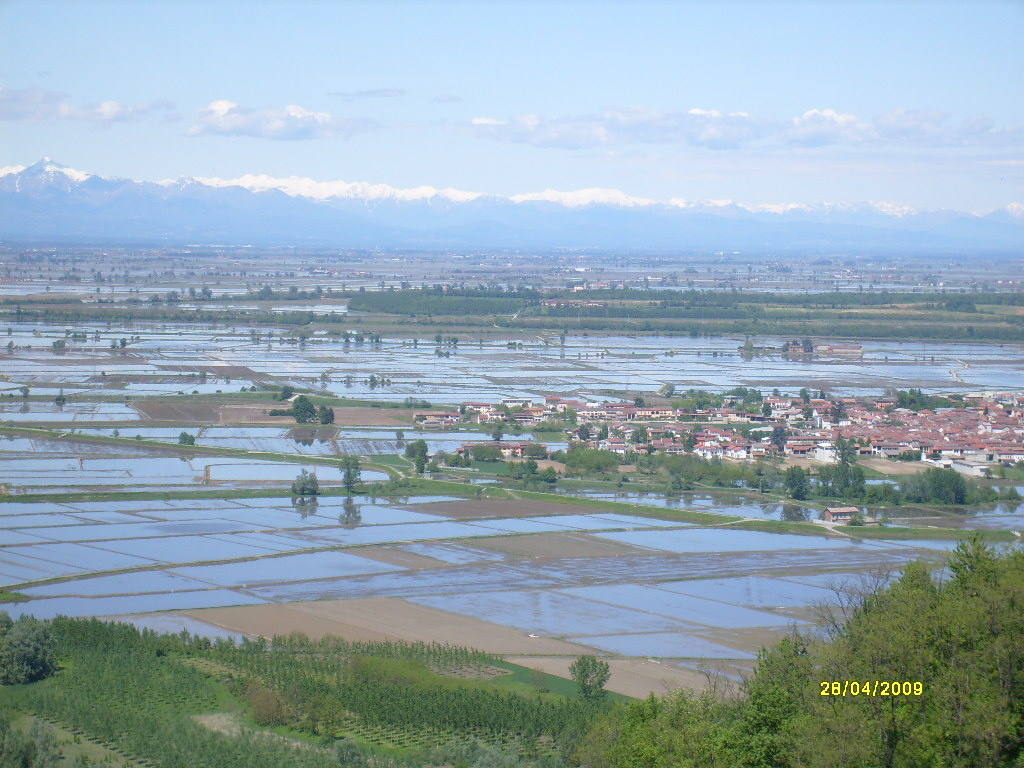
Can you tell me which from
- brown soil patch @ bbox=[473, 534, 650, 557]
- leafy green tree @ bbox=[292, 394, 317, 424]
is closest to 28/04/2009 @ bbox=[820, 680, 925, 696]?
brown soil patch @ bbox=[473, 534, 650, 557]

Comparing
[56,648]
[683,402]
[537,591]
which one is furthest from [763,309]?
[56,648]

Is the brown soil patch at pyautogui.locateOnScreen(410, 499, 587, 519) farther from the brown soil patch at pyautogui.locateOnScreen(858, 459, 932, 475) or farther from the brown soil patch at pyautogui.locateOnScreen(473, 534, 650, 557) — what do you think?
the brown soil patch at pyautogui.locateOnScreen(858, 459, 932, 475)

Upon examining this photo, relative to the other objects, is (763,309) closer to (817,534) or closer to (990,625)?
(817,534)

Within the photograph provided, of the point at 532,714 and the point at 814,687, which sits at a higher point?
the point at 814,687

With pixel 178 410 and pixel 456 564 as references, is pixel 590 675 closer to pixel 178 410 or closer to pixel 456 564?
pixel 456 564

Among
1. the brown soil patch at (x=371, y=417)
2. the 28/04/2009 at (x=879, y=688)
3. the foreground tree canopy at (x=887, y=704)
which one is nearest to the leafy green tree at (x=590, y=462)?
the brown soil patch at (x=371, y=417)

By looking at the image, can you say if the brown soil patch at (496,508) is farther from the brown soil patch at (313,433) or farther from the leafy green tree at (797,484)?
the brown soil patch at (313,433)
